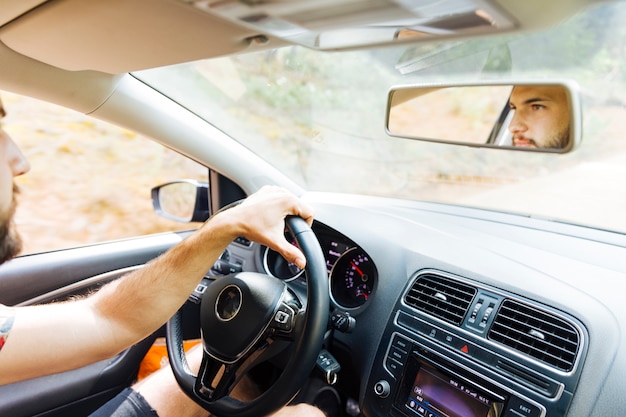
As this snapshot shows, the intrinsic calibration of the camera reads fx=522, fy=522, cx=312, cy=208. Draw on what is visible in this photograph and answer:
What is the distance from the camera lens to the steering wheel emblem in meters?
1.67

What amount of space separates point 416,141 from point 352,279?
5.66ft

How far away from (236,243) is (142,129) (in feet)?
2.29

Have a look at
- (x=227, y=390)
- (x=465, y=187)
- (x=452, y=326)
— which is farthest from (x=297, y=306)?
(x=465, y=187)

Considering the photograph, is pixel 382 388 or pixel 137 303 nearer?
pixel 137 303

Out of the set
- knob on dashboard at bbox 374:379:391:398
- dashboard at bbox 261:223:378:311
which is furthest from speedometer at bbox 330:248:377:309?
knob on dashboard at bbox 374:379:391:398

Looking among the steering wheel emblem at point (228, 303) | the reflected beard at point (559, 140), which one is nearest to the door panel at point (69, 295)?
the steering wheel emblem at point (228, 303)

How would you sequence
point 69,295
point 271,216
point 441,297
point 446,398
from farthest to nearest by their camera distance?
point 69,295, point 441,297, point 446,398, point 271,216

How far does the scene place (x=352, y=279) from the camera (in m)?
2.21

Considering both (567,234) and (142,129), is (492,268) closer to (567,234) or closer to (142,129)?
(567,234)

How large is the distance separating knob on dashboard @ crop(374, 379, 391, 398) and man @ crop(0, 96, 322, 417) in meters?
0.65

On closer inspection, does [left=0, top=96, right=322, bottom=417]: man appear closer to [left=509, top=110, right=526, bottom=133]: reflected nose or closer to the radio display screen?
the radio display screen

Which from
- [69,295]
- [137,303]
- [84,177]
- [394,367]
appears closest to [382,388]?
[394,367]

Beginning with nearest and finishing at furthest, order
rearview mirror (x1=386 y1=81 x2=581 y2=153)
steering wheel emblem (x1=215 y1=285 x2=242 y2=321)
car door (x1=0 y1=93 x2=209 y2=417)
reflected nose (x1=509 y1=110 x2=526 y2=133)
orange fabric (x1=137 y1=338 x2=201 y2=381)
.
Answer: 1. steering wheel emblem (x1=215 y1=285 x2=242 y2=321)
2. rearview mirror (x1=386 y1=81 x2=581 y2=153)
3. reflected nose (x1=509 y1=110 x2=526 y2=133)
4. car door (x1=0 y1=93 x2=209 y2=417)
5. orange fabric (x1=137 y1=338 x2=201 y2=381)

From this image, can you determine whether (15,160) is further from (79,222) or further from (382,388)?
(382,388)
